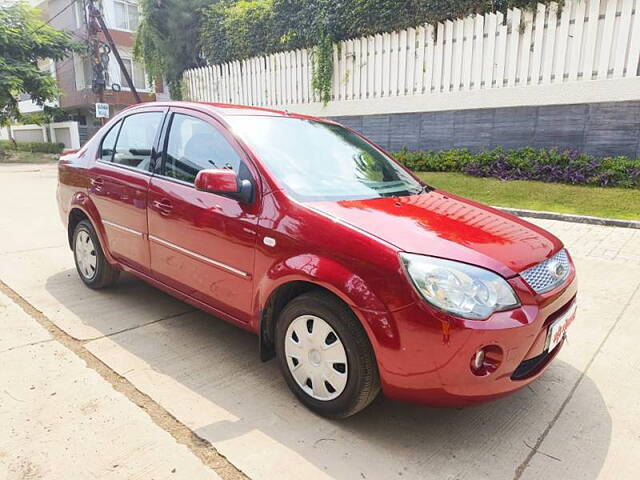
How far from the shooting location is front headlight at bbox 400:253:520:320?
6.66 ft

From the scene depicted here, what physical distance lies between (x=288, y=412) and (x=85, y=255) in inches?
109

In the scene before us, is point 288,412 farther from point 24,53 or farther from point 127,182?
point 24,53

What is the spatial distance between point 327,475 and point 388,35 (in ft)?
36.3

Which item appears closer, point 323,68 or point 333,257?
point 333,257

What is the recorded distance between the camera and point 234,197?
2744 mm

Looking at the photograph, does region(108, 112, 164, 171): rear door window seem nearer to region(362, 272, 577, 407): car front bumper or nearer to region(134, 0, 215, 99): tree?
region(362, 272, 577, 407): car front bumper

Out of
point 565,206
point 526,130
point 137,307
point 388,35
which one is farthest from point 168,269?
point 388,35

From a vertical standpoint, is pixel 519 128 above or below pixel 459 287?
above

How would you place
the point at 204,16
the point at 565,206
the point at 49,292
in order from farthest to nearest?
the point at 204,16 → the point at 565,206 → the point at 49,292

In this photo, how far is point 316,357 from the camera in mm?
2428

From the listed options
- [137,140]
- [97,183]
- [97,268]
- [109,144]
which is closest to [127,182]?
[137,140]

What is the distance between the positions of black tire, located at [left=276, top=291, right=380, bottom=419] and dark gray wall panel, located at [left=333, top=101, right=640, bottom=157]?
8.39 metres

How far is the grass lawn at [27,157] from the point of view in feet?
75.6

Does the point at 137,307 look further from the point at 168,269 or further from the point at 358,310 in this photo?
the point at 358,310
